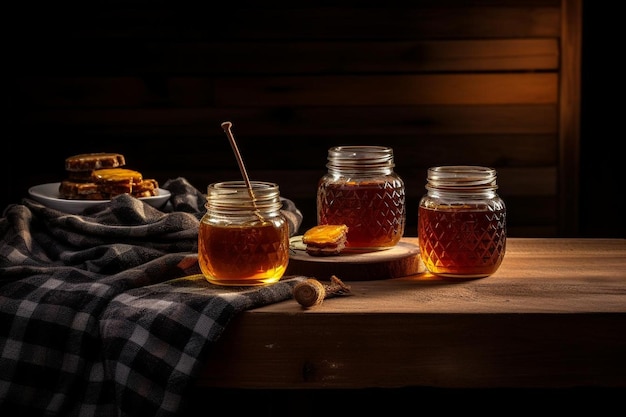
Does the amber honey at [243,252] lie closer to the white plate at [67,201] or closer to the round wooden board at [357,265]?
the round wooden board at [357,265]

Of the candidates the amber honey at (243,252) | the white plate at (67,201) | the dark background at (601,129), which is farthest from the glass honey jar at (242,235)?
the dark background at (601,129)

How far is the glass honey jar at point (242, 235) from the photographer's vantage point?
1394 mm

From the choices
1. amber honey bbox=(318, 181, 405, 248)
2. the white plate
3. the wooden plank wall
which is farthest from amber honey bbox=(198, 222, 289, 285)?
the wooden plank wall

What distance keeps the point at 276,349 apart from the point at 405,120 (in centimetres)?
218

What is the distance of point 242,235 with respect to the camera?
1390 millimetres

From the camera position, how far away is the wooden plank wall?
336 centimetres

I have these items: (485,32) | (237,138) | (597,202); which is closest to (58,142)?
(237,138)

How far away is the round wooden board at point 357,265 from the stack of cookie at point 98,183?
1.61 ft

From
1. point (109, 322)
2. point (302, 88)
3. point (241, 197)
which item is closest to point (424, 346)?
point (241, 197)

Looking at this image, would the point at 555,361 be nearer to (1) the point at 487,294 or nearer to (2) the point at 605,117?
(1) the point at 487,294

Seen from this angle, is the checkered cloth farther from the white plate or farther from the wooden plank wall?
the wooden plank wall

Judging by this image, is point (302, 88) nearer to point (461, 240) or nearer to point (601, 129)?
point (601, 129)

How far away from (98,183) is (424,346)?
86 centimetres

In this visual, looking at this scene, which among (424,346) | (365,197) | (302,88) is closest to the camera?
(424,346)
